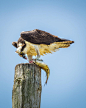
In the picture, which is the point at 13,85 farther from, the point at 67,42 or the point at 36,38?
the point at 67,42

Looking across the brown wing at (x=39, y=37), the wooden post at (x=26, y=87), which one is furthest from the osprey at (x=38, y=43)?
the wooden post at (x=26, y=87)

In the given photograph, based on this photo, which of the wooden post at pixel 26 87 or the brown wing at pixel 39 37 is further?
the brown wing at pixel 39 37

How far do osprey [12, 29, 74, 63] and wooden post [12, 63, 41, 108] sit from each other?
142cm

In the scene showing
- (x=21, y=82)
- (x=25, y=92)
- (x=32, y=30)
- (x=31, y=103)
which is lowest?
(x=31, y=103)

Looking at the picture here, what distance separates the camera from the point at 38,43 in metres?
5.21

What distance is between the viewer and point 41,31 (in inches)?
214

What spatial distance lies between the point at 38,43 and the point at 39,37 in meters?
0.23

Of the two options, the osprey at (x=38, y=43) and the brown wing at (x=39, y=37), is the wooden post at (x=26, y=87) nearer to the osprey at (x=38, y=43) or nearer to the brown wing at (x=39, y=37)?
the osprey at (x=38, y=43)

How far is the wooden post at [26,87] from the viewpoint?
3.48 m

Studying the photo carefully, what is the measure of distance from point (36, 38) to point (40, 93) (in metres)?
2.11

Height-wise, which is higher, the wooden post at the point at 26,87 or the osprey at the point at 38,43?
the osprey at the point at 38,43

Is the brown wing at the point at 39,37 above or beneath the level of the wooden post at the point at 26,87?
above

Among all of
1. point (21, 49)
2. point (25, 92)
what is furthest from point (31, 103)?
point (21, 49)

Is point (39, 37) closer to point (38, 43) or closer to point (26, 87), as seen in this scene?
point (38, 43)
